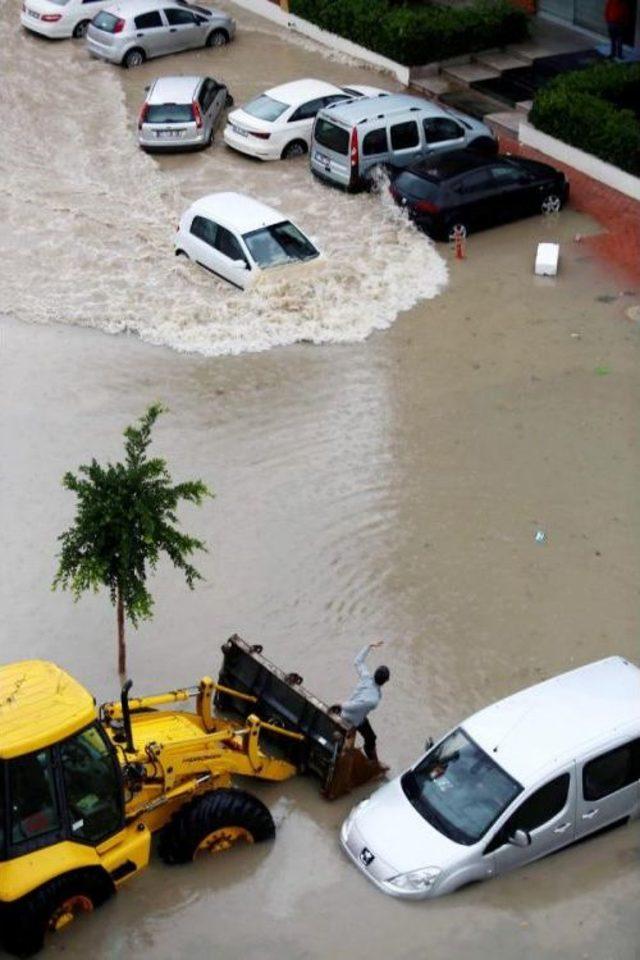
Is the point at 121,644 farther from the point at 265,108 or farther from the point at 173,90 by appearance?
the point at 173,90

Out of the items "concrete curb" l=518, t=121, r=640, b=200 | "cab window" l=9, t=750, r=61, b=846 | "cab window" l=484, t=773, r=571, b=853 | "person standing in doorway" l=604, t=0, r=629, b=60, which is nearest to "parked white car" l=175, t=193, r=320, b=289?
"concrete curb" l=518, t=121, r=640, b=200

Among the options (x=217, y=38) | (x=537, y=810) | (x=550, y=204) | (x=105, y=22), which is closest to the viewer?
(x=537, y=810)

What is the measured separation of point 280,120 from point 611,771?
17.4m

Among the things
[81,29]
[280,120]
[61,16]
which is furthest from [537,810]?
[81,29]

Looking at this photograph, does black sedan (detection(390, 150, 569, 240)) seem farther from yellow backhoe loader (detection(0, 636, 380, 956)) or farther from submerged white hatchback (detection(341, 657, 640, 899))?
submerged white hatchback (detection(341, 657, 640, 899))

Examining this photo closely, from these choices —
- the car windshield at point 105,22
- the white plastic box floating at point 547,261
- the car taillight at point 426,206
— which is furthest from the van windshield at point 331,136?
the car windshield at point 105,22

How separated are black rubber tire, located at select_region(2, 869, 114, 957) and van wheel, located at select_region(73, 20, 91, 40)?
25.7 metres

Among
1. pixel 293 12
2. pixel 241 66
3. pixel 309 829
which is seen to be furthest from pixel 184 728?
pixel 293 12

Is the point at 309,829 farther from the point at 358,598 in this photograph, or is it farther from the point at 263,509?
the point at 263,509

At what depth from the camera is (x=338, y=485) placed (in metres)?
18.7

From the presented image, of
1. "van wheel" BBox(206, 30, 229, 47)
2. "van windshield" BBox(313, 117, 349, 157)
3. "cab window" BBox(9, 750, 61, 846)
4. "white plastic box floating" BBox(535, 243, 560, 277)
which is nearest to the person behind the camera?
"cab window" BBox(9, 750, 61, 846)

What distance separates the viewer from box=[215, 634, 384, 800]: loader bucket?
45.2ft

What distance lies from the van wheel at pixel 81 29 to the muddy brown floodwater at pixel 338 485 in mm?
6975

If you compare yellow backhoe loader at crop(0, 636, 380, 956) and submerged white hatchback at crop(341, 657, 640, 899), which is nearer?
yellow backhoe loader at crop(0, 636, 380, 956)
